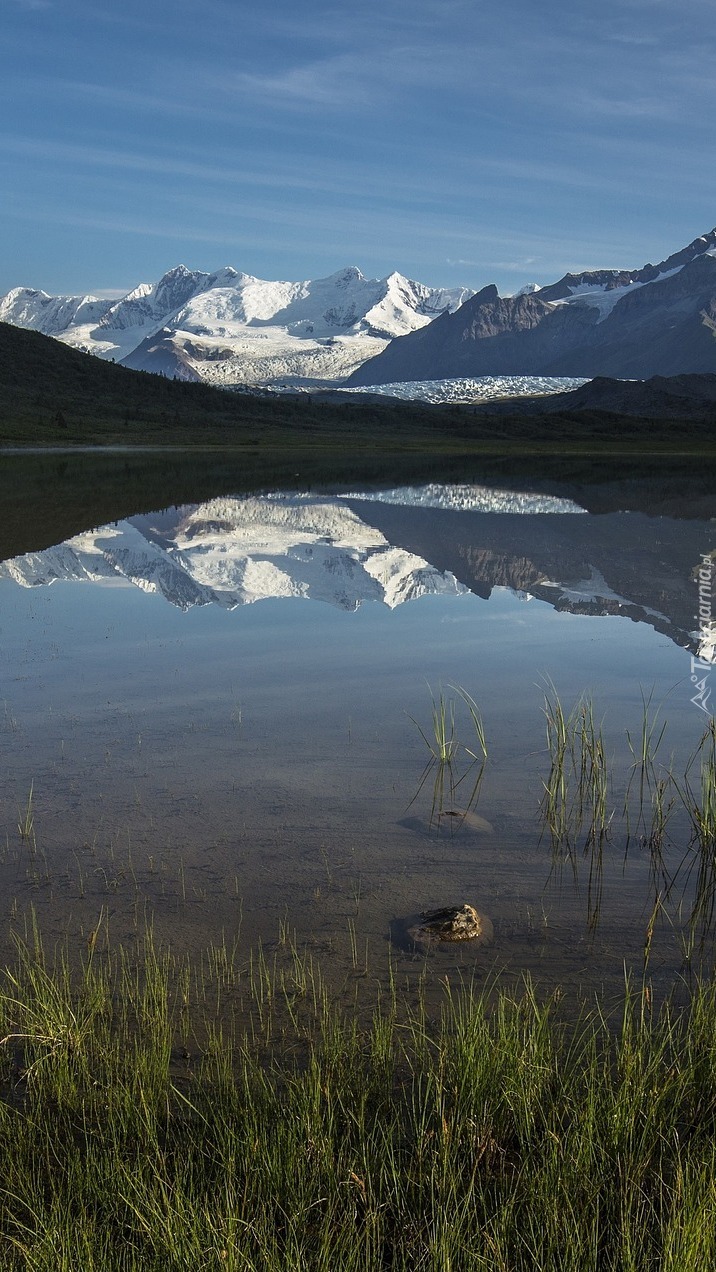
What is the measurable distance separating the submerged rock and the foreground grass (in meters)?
0.97

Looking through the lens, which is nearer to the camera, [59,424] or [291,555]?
[291,555]

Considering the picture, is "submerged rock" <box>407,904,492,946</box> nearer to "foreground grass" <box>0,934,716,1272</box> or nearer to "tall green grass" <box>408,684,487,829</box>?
"foreground grass" <box>0,934,716,1272</box>

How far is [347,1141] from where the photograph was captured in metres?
4.57

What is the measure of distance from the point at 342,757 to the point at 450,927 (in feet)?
12.6

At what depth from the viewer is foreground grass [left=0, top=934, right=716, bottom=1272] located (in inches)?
155

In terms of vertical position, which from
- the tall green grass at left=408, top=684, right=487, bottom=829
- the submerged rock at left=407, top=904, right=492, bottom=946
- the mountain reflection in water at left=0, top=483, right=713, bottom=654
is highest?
the mountain reflection in water at left=0, top=483, right=713, bottom=654

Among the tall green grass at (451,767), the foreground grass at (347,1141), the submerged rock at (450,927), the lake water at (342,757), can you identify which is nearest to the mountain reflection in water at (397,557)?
the lake water at (342,757)

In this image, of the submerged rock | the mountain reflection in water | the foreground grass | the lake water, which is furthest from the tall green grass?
the mountain reflection in water

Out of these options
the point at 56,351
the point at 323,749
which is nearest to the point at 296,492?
the point at 323,749

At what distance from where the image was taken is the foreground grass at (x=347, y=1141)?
394 cm

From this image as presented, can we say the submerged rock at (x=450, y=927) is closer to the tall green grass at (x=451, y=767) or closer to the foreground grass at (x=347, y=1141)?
the foreground grass at (x=347, y=1141)

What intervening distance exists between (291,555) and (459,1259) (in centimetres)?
2422

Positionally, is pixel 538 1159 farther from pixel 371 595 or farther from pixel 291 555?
pixel 291 555

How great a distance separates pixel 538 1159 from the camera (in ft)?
14.8
